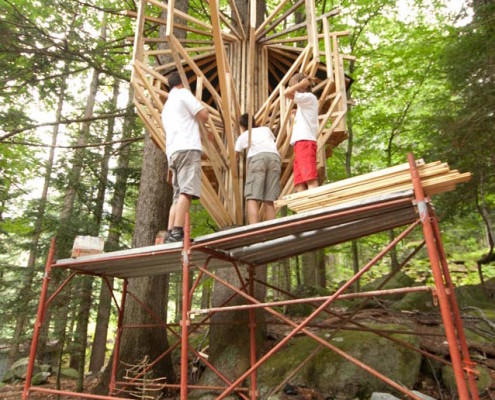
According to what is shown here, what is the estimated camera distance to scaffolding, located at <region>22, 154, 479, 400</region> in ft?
9.82

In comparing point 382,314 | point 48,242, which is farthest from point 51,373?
point 382,314

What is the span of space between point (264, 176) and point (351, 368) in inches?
128

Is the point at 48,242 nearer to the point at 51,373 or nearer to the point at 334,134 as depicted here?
the point at 51,373

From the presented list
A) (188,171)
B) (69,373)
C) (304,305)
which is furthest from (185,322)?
(69,373)

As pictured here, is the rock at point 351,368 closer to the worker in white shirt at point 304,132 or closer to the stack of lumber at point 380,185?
the worker in white shirt at point 304,132

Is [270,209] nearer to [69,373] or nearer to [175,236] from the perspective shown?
[175,236]

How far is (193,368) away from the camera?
23.1 feet

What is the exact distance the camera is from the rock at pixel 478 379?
5336 millimetres

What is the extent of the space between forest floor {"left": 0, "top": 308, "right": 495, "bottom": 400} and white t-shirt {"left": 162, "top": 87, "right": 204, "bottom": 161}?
3.09 metres

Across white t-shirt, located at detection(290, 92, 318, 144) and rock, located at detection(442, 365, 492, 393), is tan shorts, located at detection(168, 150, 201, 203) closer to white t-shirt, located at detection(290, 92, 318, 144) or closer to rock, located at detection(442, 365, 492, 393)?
white t-shirt, located at detection(290, 92, 318, 144)

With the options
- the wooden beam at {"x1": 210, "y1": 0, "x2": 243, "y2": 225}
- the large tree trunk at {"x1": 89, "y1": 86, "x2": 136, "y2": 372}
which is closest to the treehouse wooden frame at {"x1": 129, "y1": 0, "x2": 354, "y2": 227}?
the wooden beam at {"x1": 210, "y1": 0, "x2": 243, "y2": 225}

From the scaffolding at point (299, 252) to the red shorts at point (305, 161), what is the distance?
90 centimetres

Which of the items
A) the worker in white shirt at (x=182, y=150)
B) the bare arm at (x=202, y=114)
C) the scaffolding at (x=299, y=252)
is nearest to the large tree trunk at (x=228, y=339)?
the scaffolding at (x=299, y=252)

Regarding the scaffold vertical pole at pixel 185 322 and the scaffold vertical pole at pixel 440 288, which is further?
the scaffold vertical pole at pixel 185 322
